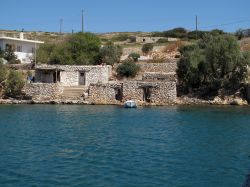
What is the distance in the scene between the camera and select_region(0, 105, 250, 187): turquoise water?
60.3 ft

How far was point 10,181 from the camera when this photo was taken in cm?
1773

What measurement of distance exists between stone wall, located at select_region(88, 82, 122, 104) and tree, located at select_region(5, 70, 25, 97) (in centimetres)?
784

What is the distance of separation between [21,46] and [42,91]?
18788mm

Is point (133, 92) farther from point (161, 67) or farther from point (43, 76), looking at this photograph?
point (43, 76)

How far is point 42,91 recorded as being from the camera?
52594 mm

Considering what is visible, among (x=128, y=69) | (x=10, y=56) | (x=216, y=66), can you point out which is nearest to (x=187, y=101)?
(x=216, y=66)

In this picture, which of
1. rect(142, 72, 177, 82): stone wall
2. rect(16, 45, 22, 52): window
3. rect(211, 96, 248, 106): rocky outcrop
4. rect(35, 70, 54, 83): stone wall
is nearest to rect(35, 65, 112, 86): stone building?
rect(35, 70, 54, 83): stone wall

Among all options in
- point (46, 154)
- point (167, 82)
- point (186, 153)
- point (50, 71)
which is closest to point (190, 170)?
point (186, 153)

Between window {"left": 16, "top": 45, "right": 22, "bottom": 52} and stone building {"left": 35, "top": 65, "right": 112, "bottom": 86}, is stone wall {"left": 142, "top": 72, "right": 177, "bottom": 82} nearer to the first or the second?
stone building {"left": 35, "top": 65, "right": 112, "bottom": 86}

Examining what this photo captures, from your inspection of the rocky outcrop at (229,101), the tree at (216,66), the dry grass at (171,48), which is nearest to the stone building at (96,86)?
the tree at (216,66)

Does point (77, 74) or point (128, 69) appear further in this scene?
point (128, 69)

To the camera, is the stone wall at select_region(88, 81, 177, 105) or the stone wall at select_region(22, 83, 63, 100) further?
the stone wall at select_region(22, 83, 63, 100)

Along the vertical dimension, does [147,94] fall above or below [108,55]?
below

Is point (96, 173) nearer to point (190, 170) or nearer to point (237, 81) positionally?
point (190, 170)
